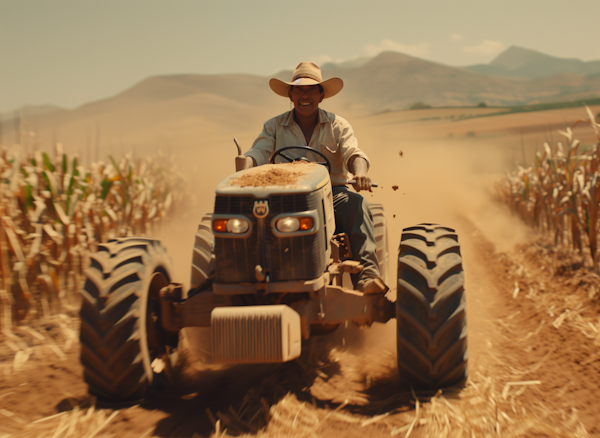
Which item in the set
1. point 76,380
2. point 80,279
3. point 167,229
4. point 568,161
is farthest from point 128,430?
point 167,229

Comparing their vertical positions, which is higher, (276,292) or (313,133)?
(313,133)

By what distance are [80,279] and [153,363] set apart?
8.39 feet

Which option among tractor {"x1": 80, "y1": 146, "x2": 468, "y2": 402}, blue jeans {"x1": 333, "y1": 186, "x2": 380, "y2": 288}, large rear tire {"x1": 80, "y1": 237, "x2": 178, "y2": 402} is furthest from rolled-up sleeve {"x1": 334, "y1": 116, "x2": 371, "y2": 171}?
large rear tire {"x1": 80, "y1": 237, "x2": 178, "y2": 402}

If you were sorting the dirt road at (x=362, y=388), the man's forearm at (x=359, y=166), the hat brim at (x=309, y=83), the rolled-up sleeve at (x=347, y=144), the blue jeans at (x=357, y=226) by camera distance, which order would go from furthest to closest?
the hat brim at (x=309, y=83), the rolled-up sleeve at (x=347, y=144), the man's forearm at (x=359, y=166), the blue jeans at (x=357, y=226), the dirt road at (x=362, y=388)

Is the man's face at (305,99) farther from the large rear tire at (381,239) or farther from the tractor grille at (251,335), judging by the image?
the tractor grille at (251,335)

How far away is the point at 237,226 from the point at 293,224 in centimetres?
36

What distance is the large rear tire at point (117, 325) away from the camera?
340 cm

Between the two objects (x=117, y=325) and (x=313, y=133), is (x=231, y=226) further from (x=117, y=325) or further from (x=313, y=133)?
(x=313, y=133)

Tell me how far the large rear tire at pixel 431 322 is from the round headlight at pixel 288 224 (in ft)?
2.68

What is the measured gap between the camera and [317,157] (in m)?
4.87

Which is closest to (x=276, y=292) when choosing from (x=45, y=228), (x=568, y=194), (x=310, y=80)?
(x=310, y=80)

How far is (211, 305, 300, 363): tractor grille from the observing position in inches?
121

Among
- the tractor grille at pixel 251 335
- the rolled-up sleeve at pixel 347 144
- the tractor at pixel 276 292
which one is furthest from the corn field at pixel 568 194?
the tractor grille at pixel 251 335

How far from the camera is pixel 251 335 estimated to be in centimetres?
309
